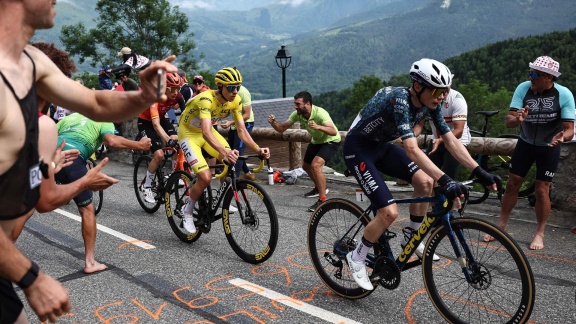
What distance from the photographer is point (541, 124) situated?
6.36 meters

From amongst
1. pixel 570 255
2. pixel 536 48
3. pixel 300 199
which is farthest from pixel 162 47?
pixel 536 48

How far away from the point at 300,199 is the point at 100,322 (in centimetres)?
538

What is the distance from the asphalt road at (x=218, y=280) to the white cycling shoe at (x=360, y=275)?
218 millimetres

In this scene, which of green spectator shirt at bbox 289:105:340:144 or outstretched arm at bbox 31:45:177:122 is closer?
outstretched arm at bbox 31:45:177:122

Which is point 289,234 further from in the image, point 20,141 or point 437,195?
point 20,141

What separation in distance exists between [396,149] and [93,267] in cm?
329

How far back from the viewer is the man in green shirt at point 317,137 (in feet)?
29.2

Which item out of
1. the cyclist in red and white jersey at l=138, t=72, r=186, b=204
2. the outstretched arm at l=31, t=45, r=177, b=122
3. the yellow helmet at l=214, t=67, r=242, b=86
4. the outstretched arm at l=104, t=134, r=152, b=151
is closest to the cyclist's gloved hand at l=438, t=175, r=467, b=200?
the outstretched arm at l=31, t=45, r=177, b=122

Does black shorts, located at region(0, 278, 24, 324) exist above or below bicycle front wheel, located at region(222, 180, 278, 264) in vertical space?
above

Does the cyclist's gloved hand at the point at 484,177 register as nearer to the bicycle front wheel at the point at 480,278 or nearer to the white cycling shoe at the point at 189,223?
the bicycle front wheel at the point at 480,278

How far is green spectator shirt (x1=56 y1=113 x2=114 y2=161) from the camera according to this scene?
19.5 feet

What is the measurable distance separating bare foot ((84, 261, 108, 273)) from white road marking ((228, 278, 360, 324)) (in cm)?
144

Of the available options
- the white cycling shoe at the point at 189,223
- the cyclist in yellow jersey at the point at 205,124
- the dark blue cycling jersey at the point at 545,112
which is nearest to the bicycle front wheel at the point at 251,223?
the cyclist in yellow jersey at the point at 205,124

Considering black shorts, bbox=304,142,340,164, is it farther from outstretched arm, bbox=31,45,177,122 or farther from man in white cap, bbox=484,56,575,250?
outstretched arm, bbox=31,45,177,122
